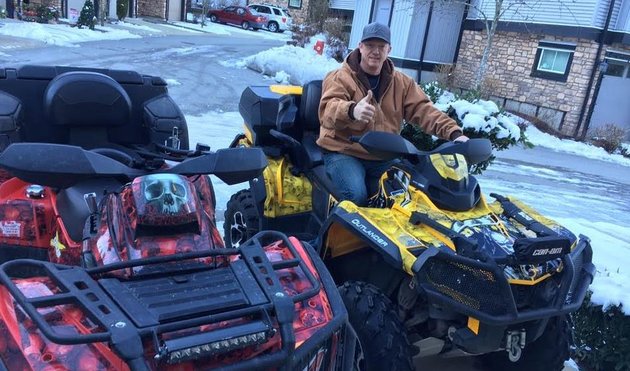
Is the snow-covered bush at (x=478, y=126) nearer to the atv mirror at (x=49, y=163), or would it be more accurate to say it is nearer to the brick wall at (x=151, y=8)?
the atv mirror at (x=49, y=163)

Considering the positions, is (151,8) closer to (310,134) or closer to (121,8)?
(121,8)

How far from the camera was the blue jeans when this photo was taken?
11.7 feet

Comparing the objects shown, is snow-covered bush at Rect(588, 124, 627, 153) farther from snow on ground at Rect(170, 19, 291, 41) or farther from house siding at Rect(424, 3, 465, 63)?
snow on ground at Rect(170, 19, 291, 41)

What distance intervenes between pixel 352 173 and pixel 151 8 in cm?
2998

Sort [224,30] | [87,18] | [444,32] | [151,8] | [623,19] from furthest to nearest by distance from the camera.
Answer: [151,8]
[224,30]
[87,18]
[444,32]
[623,19]

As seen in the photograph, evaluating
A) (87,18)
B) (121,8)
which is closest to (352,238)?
(87,18)

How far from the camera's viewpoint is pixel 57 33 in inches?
696

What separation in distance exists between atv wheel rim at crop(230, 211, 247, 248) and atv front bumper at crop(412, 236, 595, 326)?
2165 millimetres

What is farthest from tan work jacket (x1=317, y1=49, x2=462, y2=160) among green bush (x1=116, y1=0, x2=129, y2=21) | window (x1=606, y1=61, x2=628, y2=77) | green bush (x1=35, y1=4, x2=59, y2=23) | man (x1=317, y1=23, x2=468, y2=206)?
green bush (x1=116, y1=0, x2=129, y2=21)

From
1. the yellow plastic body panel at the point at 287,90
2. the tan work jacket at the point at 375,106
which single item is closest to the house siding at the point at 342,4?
the yellow plastic body panel at the point at 287,90

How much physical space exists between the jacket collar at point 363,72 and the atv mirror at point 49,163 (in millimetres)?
2229

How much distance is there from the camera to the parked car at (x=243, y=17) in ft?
107

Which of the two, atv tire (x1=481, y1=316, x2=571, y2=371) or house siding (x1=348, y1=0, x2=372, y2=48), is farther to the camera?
house siding (x1=348, y1=0, x2=372, y2=48)

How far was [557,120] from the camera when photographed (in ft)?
51.6
